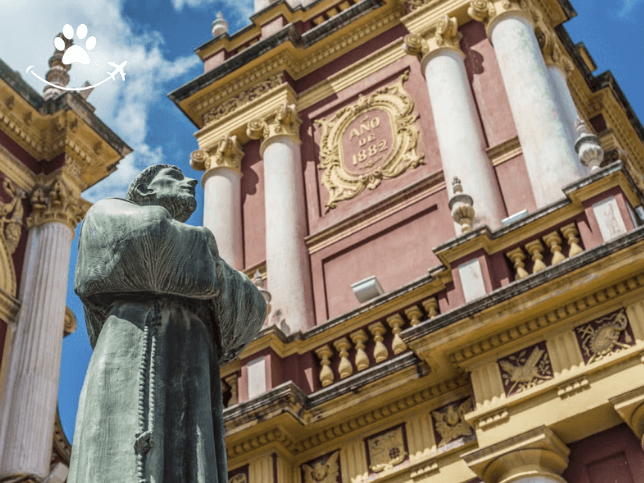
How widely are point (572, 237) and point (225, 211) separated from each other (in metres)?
5.26

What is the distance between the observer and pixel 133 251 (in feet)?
11.1

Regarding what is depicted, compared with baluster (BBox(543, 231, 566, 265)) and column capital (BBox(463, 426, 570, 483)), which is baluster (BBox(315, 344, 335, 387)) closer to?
column capital (BBox(463, 426, 570, 483))

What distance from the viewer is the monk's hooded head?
3.76 meters

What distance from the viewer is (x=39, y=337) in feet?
39.2

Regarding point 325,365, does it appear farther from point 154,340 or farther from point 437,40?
point 154,340

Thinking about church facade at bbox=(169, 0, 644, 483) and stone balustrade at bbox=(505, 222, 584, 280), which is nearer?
church facade at bbox=(169, 0, 644, 483)

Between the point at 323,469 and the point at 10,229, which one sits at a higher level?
the point at 10,229

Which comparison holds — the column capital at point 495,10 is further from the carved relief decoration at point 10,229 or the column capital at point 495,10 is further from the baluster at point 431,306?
the carved relief decoration at point 10,229

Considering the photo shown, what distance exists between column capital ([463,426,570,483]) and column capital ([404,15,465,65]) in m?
5.62

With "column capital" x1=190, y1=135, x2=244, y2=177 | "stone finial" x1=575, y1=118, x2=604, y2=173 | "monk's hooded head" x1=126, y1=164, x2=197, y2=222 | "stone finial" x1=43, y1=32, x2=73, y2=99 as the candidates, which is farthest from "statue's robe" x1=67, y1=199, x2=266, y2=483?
"stone finial" x1=43, y1=32, x2=73, y2=99

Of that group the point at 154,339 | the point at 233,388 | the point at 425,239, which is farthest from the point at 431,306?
the point at 154,339

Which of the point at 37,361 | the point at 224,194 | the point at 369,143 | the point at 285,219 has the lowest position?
the point at 37,361

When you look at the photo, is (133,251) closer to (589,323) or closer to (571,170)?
(589,323)

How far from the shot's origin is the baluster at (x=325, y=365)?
974cm
